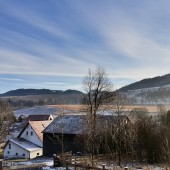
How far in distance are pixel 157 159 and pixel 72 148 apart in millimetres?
16118

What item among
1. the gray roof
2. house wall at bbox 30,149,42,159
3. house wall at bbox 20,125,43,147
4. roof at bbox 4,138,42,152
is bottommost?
house wall at bbox 30,149,42,159

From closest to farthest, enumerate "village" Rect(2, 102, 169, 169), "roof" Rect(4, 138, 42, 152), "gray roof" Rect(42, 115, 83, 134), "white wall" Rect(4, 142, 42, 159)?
"village" Rect(2, 102, 169, 169) < "gray roof" Rect(42, 115, 83, 134) < "white wall" Rect(4, 142, 42, 159) < "roof" Rect(4, 138, 42, 152)

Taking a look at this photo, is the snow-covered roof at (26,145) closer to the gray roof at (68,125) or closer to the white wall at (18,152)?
the white wall at (18,152)

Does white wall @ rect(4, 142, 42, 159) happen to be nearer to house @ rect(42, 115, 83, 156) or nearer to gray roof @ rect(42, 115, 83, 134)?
house @ rect(42, 115, 83, 156)

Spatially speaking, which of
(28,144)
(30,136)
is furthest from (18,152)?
(30,136)

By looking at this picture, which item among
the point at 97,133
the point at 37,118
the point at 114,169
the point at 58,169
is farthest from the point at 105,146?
the point at 37,118

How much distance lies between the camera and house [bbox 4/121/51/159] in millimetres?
51531

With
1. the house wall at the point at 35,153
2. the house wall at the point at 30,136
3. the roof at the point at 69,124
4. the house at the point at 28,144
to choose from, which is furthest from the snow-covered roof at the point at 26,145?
the roof at the point at 69,124

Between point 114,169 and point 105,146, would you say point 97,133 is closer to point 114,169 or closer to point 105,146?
point 105,146

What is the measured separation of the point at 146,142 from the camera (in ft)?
89.0

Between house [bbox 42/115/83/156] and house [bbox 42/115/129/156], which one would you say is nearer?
house [bbox 42/115/129/156]

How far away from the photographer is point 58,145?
42.6m

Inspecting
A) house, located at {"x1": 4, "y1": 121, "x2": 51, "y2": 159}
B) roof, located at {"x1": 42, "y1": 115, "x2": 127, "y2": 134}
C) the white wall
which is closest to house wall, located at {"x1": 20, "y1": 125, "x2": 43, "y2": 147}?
house, located at {"x1": 4, "y1": 121, "x2": 51, "y2": 159}

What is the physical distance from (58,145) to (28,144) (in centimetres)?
1274
